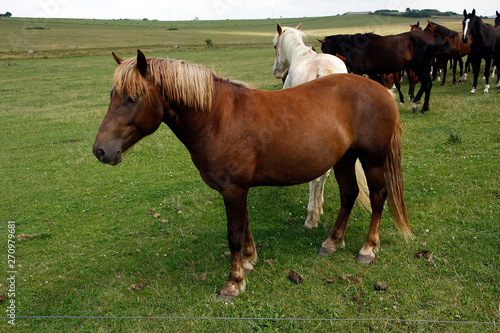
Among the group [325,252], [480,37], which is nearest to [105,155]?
[325,252]

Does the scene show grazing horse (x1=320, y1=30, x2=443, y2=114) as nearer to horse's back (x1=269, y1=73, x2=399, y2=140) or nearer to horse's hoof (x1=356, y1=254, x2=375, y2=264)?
horse's back (x1=269, y1=73, x2=399, y2=140)

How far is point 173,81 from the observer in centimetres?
307

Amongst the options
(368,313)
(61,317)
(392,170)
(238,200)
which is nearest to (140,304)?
(61,317)

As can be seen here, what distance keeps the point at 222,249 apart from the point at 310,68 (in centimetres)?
292

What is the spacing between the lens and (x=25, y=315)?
3.54 metres

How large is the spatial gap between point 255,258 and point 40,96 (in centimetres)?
1804

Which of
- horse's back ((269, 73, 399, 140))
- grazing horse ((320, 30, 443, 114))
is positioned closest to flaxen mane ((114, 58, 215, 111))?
horse's back ((269, 73, 399, 140))

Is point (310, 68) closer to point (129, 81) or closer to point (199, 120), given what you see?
point (199, 120)

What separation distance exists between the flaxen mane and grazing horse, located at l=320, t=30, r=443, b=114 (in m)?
9.29

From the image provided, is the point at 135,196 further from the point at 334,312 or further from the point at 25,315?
the point at 334,312

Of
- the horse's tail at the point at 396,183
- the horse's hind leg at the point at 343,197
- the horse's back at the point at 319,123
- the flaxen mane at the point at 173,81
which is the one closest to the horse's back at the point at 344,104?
the horse's back at the point at 319,123

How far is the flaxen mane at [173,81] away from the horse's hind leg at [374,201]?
1.98 metres

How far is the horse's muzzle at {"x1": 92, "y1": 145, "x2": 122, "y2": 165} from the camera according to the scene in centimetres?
292

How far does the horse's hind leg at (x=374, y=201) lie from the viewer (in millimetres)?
3973
